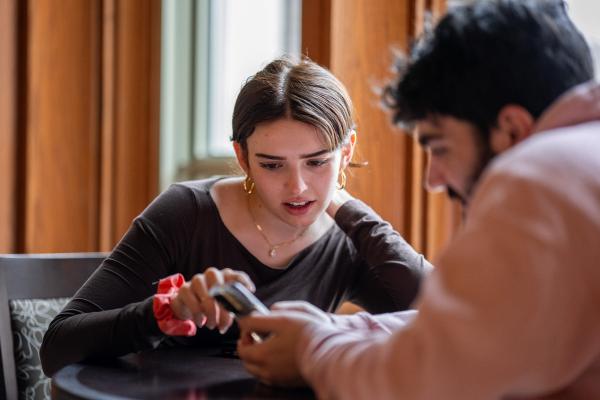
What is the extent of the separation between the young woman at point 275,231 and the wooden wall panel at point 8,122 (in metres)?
1.51

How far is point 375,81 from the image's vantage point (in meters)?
2.46

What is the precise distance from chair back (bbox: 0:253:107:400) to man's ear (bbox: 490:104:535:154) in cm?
138

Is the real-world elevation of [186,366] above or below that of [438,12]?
below

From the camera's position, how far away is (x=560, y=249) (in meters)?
0.79

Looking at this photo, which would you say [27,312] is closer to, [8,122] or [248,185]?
[248,185]

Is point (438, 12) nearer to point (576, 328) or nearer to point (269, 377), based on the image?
point (269, 377)

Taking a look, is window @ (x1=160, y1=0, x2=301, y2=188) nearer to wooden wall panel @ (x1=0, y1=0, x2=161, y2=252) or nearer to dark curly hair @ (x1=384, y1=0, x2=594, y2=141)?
wooden wall panel @ (x1=0, y1=0, x2=161, y2=252)

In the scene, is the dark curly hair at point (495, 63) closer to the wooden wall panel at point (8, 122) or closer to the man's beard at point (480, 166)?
the man's beard at point (480, 166)

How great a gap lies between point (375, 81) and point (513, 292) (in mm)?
1724

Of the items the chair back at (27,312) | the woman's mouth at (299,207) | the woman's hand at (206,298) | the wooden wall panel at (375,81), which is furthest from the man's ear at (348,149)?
the chair back at (27,312)

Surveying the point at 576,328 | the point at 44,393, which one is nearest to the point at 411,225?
the point at 44,393

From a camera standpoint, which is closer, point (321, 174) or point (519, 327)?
point (519, 327)

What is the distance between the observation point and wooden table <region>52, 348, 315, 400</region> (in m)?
1.22

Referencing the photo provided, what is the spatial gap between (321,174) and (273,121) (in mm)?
148
